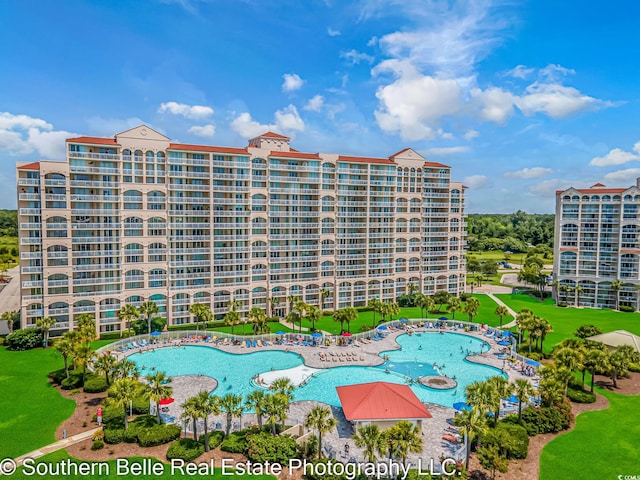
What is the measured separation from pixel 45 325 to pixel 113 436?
29333mm

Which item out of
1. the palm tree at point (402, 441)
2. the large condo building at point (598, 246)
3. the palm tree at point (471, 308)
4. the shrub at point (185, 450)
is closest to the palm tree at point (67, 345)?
the shrub at point (185, 450)

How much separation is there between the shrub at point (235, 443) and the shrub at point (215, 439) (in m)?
0.49

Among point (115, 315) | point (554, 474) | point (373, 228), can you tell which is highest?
point (373, 228)

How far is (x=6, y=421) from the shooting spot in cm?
3803

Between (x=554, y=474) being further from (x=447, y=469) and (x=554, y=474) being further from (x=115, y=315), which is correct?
(x=115, y=315)

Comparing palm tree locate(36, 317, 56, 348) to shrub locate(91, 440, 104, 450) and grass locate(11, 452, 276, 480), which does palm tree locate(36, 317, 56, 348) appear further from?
shrub locate(91, 440, 104, 450)

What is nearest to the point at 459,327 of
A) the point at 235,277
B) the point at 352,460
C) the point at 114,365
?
the point at 235,277

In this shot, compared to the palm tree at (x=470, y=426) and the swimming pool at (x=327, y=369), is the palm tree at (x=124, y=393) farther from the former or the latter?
the palm tree at (x=470, y=426)

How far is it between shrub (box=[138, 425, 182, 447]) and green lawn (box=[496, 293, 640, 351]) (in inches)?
1960

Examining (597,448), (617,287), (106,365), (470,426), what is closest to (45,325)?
(106,365)

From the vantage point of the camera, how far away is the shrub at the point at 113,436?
114 ft

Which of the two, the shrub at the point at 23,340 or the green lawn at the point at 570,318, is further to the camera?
the green lawn at the point at 570,318

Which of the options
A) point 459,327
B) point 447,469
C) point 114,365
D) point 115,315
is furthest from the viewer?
point 459,327

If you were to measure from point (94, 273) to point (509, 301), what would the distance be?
81.1 metres
